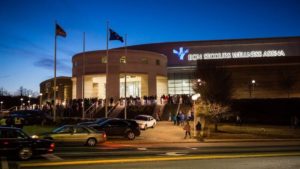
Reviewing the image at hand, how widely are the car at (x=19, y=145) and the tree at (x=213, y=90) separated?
24.8 metres

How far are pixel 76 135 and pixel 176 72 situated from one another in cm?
5956

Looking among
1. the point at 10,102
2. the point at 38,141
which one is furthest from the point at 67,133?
the point at 10,102

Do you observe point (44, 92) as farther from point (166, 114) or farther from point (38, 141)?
point (38, 141)

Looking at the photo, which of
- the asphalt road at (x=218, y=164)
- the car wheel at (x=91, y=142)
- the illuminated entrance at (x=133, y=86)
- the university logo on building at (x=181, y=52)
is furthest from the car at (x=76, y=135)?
the university logo on building at (x=181, y=52)

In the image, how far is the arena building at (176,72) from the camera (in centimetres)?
6191

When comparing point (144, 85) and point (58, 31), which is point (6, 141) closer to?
point (58, 31)

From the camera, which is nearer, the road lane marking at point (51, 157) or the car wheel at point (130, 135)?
the road lane marking at point (51, 157)

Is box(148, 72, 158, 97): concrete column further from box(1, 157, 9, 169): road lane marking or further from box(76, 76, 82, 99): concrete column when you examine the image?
box(1, 157, 9, 169): road lane marking

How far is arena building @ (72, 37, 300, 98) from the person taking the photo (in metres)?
61.9

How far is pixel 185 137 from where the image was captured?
3203 cm

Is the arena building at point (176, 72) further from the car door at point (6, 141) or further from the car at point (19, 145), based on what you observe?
the car door at point (6, 141)

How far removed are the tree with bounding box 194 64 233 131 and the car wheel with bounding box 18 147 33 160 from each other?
25.1 metres

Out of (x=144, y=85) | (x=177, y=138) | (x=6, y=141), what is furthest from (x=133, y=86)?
(x=6, y=141)

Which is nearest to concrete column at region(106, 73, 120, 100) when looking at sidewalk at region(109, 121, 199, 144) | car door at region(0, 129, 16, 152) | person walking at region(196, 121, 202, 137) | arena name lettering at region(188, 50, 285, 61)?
sidewalk at region(109, 121, 199, 144)
